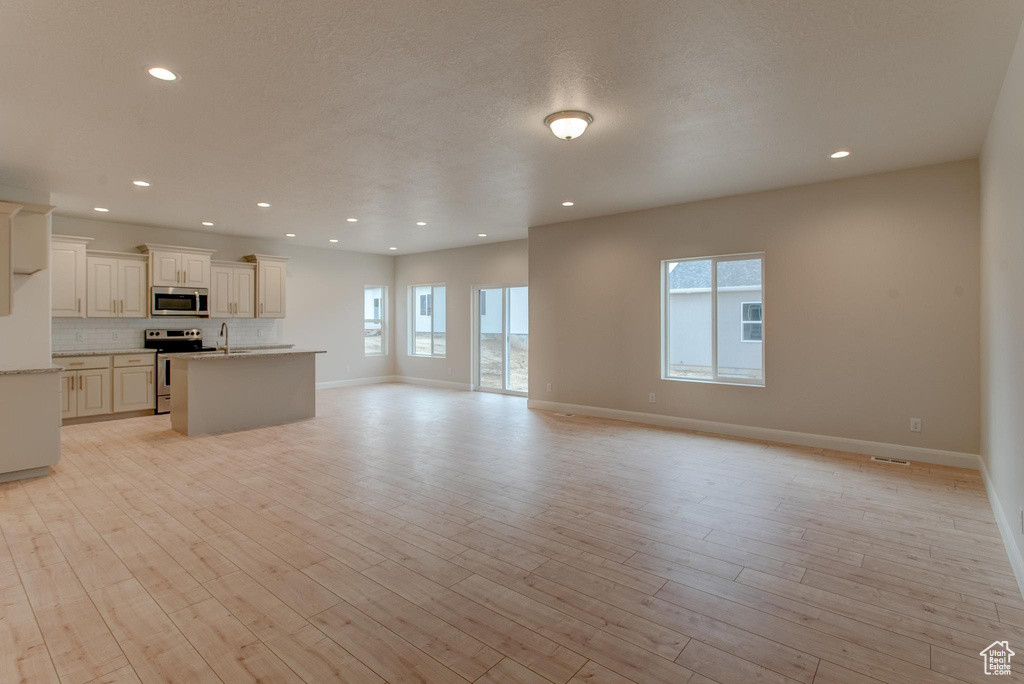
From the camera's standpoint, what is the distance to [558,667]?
1.96m

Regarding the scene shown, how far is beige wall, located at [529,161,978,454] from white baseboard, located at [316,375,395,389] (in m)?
5.69

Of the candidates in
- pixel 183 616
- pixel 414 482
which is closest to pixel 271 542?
pixel 183 616

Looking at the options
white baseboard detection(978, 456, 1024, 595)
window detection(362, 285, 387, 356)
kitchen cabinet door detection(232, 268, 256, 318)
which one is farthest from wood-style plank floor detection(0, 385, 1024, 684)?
window detection(362, 285, 387, 356)

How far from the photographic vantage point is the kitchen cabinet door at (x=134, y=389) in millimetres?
6992

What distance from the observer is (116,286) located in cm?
707

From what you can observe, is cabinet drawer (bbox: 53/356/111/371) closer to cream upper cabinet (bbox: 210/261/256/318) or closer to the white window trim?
cream upper cabinet (bbox: 210/261/256/318)

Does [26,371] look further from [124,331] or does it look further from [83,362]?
[124,331]

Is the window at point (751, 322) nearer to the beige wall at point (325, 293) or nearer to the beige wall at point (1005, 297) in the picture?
the beige wall at point (1005, 297)

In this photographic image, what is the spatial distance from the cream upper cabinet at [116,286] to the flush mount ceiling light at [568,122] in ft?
22.4

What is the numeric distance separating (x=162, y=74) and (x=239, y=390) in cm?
425

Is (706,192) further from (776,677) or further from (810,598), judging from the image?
(776,677)

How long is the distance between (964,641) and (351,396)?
8.46 meters

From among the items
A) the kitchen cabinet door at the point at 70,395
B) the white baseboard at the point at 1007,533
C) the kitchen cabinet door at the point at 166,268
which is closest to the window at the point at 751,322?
the white baseboard at the point at 1007,533

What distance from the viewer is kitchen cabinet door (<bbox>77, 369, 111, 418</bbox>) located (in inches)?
262
